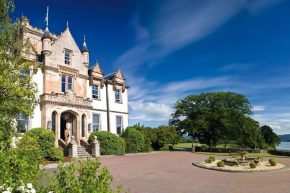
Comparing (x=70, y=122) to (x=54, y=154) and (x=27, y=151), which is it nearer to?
(x=54, y=154)

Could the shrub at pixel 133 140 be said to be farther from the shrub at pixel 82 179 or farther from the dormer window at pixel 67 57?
the shrub at pixel 82 179

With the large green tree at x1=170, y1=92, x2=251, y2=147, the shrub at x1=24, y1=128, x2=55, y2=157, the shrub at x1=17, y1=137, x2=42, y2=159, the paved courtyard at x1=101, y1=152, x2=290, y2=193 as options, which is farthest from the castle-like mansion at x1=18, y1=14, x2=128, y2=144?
the shrub at x1=17, y1=137, x2=42, y2=159

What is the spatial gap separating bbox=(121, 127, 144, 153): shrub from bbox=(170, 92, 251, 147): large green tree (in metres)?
10.7

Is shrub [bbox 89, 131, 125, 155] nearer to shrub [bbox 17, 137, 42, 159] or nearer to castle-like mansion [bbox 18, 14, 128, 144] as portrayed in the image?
castle-like mansion [bbox 18, 14, 128, 144]

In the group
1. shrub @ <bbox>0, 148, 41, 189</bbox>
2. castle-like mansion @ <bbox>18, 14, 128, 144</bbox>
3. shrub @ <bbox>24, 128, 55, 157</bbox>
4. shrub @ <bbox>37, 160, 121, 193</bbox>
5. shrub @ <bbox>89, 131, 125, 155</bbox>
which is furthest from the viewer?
shrub @ <bbox>89, 131, 125, 155</bbox>

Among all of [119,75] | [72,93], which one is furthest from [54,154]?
[119,75]

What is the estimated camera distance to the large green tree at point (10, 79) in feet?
41.3

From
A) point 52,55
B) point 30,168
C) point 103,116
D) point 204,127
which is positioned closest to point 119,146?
point 103,116

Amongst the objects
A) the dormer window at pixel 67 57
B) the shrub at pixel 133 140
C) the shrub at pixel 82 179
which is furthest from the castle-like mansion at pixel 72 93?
the shrub at pixel 82 179

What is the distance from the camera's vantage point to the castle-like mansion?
2873 cm

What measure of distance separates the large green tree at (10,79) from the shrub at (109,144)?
55.6 feet

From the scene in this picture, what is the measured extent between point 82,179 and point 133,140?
2943 centimetres

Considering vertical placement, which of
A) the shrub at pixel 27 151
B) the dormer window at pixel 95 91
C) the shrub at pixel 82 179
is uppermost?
the dormer window at pixel 95 91

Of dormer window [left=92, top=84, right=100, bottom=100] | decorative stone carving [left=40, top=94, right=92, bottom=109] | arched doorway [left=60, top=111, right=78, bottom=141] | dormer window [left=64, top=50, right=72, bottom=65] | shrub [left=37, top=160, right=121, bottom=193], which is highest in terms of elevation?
dormer window [left=64, top=50, right=72, bottom=65]
